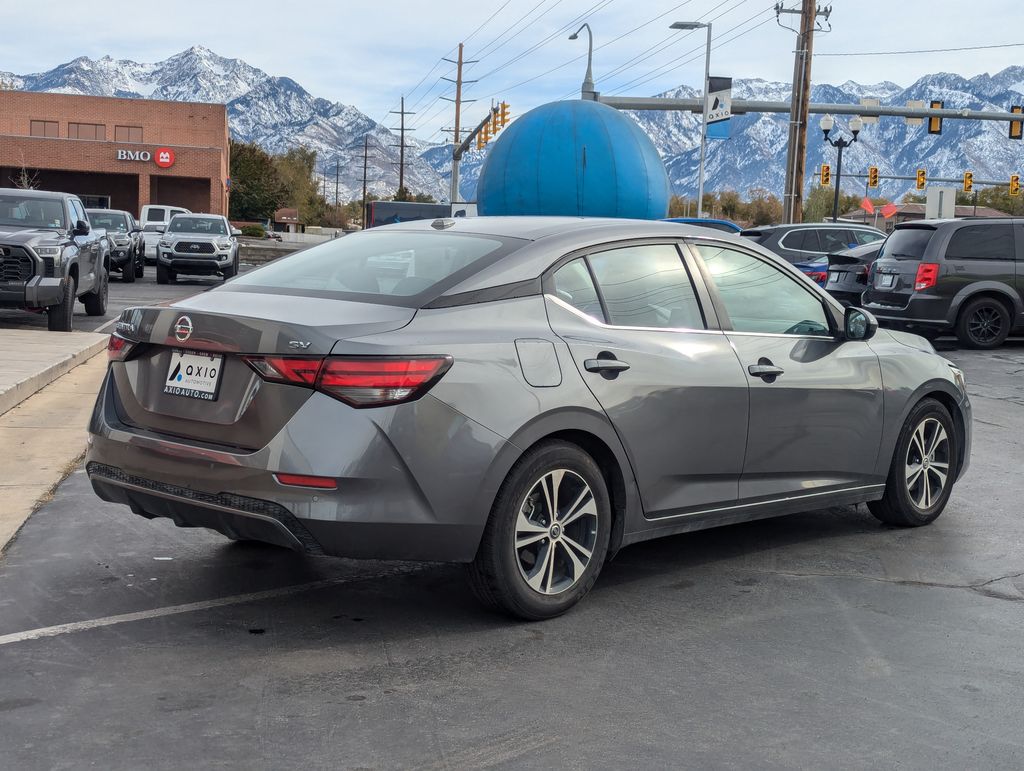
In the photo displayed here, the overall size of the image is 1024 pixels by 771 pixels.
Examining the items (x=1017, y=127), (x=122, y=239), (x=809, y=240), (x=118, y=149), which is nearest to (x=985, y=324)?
(x=809, y=240)

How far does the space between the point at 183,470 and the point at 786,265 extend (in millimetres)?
3168

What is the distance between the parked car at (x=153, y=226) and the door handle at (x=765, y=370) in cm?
2916

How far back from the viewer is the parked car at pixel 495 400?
14.3 feet

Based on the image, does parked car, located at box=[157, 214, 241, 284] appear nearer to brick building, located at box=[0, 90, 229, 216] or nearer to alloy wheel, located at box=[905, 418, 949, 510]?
alloy wheel, located at box=[905, 418, 949, 510]

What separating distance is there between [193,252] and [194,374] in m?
26.2

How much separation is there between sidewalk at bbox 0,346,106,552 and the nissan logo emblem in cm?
179

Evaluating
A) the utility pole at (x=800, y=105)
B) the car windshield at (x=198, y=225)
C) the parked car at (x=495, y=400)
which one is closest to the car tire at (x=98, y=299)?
the car windshield at (x=198, y=225)

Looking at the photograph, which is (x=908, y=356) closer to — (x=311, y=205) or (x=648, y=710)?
(x=648, y=710)

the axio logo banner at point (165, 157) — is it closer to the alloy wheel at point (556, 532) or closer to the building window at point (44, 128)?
the building window at point (44, 128)

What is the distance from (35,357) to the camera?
11945mm

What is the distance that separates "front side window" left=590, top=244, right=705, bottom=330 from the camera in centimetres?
525

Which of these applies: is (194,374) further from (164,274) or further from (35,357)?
(164,274)

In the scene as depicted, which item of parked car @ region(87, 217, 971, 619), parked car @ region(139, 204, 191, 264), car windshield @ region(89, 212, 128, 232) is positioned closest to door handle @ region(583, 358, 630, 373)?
parked car @ region(87, 217, 971, 619)

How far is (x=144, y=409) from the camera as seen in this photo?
481 cm
